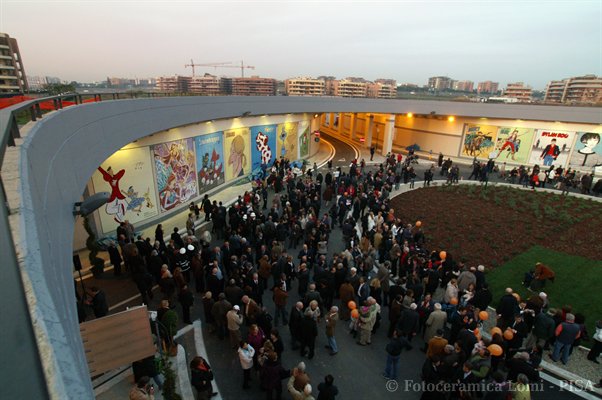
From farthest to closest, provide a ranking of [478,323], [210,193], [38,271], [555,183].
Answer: [555,183] → [210,193] → [478,323] → [38,271]

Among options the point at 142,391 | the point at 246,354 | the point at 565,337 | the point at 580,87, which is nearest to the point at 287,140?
the point at 246,354

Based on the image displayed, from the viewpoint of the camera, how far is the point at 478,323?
7875mm

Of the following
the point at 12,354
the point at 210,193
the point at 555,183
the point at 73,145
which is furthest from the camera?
the point at 555,183

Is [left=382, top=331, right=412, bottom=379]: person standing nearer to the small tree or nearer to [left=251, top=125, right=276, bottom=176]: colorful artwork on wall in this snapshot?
the small tree

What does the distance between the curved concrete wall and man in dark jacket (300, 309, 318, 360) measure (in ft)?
15.8

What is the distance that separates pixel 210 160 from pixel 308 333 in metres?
13.5

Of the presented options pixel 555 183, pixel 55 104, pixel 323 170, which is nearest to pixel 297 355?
pixel 55 104

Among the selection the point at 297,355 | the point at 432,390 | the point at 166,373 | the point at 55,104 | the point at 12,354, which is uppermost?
the point at 55,104

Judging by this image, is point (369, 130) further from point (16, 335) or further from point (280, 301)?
point (16, 335)

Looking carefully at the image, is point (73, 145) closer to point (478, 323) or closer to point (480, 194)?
point (478, 323)

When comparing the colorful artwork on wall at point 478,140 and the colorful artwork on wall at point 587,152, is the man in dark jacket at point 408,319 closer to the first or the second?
the colorful artwork on wall at point 587,152

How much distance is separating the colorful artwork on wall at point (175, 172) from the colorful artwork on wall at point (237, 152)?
320cm

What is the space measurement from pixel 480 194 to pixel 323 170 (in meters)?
11.1

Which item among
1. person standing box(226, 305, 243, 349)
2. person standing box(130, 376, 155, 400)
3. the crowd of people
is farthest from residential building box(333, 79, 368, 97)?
person standing box(130, 376, 155, 400)
